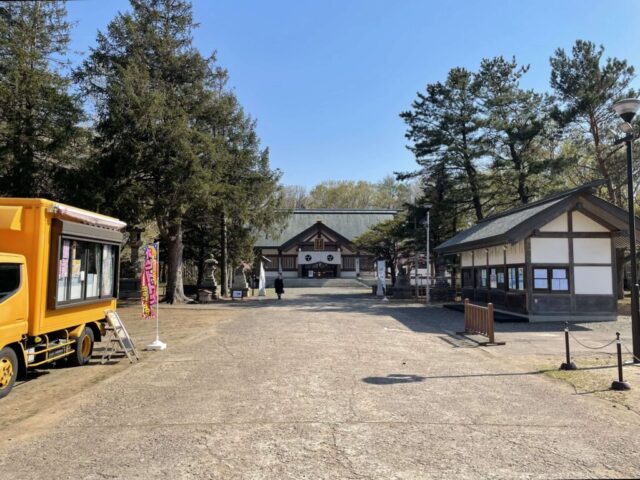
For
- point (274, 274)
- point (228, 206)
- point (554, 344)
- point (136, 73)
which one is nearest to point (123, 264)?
point (228, 206)

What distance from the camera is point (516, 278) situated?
18812mm

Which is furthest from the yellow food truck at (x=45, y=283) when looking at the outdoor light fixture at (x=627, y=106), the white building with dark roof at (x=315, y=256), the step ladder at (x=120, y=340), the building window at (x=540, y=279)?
the white building with dark roof at (x=315, y=256)

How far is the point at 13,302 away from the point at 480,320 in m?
10.9

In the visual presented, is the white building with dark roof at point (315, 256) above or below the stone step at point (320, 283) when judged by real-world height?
above

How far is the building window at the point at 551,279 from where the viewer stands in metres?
17.8

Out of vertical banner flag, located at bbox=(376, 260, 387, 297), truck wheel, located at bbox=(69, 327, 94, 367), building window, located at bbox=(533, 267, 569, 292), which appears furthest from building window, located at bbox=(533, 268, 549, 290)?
vertical banner flag, located at bbox=(376, 260, 387, 297)

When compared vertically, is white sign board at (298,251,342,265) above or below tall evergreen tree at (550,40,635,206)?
below

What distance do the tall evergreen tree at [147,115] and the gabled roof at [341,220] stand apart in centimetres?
3994

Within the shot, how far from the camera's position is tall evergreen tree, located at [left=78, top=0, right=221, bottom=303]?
21469mm

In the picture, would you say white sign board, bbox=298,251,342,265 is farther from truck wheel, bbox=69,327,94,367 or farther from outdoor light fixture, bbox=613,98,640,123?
outdoor light fixture, bbox=613,98,640,123

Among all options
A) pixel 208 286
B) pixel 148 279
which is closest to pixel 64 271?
pixel 148 279

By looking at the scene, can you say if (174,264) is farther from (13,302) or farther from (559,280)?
(13,302)

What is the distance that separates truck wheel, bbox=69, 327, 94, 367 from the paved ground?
389 millimetres

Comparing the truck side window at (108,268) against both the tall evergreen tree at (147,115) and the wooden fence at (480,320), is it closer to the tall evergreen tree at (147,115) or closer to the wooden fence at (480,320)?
the wooden fence at (480,320)
